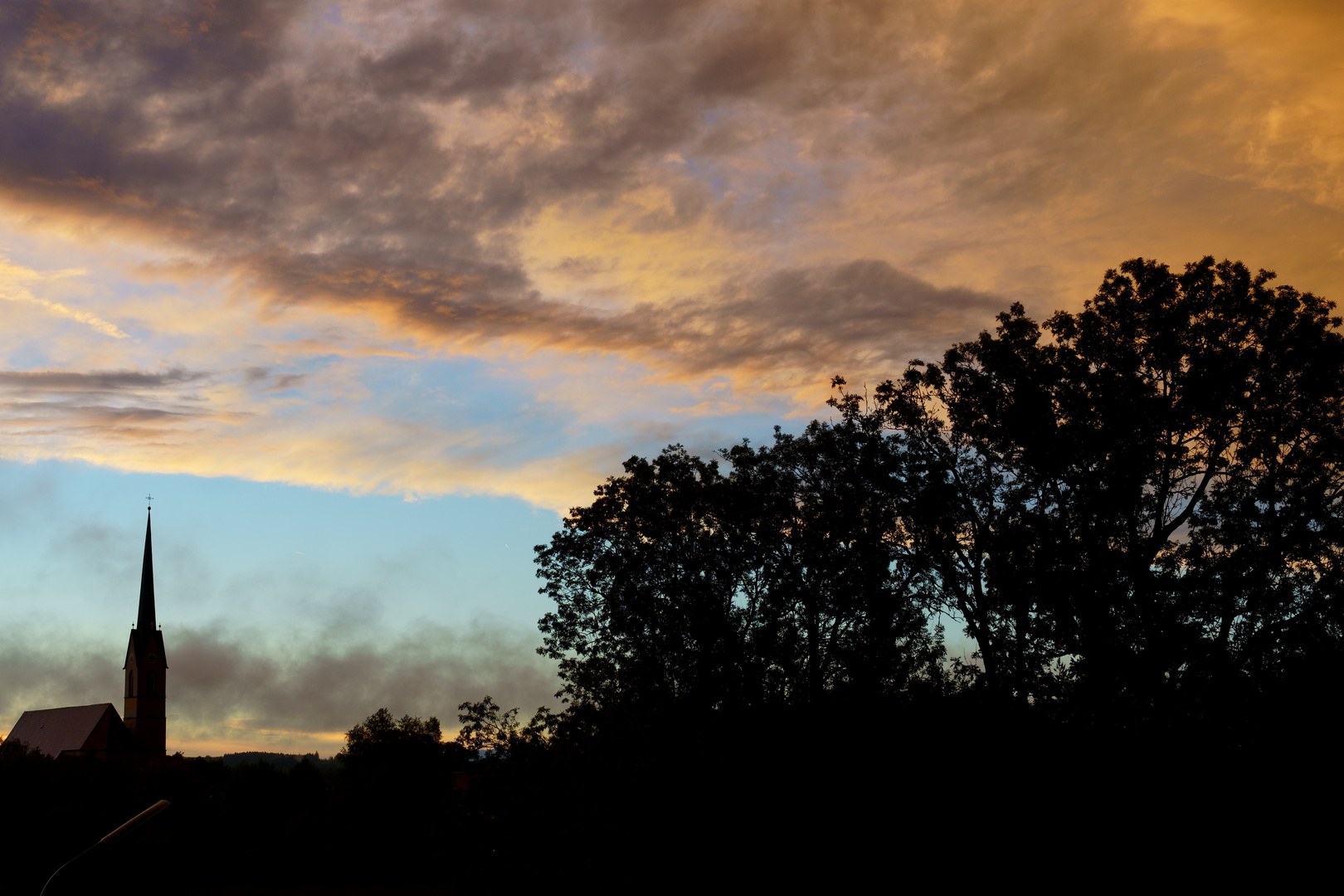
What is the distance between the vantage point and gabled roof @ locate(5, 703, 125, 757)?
11825 cm

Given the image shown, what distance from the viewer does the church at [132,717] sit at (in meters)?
120

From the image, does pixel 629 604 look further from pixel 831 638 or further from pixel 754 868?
pixel 754 868

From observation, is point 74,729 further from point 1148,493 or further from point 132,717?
point 1148,493

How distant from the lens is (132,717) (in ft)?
417

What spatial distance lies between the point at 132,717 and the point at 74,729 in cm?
709

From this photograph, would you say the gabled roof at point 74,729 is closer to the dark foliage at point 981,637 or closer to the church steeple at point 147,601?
the church steeple at point 147,601

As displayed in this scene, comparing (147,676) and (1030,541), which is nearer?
(1030,541)

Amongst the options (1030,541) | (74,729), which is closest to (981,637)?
(1030,541)

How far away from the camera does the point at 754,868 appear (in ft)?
81.7

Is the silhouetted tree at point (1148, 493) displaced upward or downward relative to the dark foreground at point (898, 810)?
upward

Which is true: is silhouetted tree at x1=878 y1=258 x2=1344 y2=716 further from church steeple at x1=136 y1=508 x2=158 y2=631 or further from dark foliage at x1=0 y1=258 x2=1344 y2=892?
church steeple at x1=136 y1=508 x2=158 y2=631

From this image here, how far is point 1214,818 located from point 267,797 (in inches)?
3312

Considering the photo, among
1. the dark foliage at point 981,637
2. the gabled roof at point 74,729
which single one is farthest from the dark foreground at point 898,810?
the gabled roof at point 74,729

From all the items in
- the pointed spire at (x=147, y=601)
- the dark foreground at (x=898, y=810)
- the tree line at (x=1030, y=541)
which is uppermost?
the pointed spire at (x=147, y=601)
